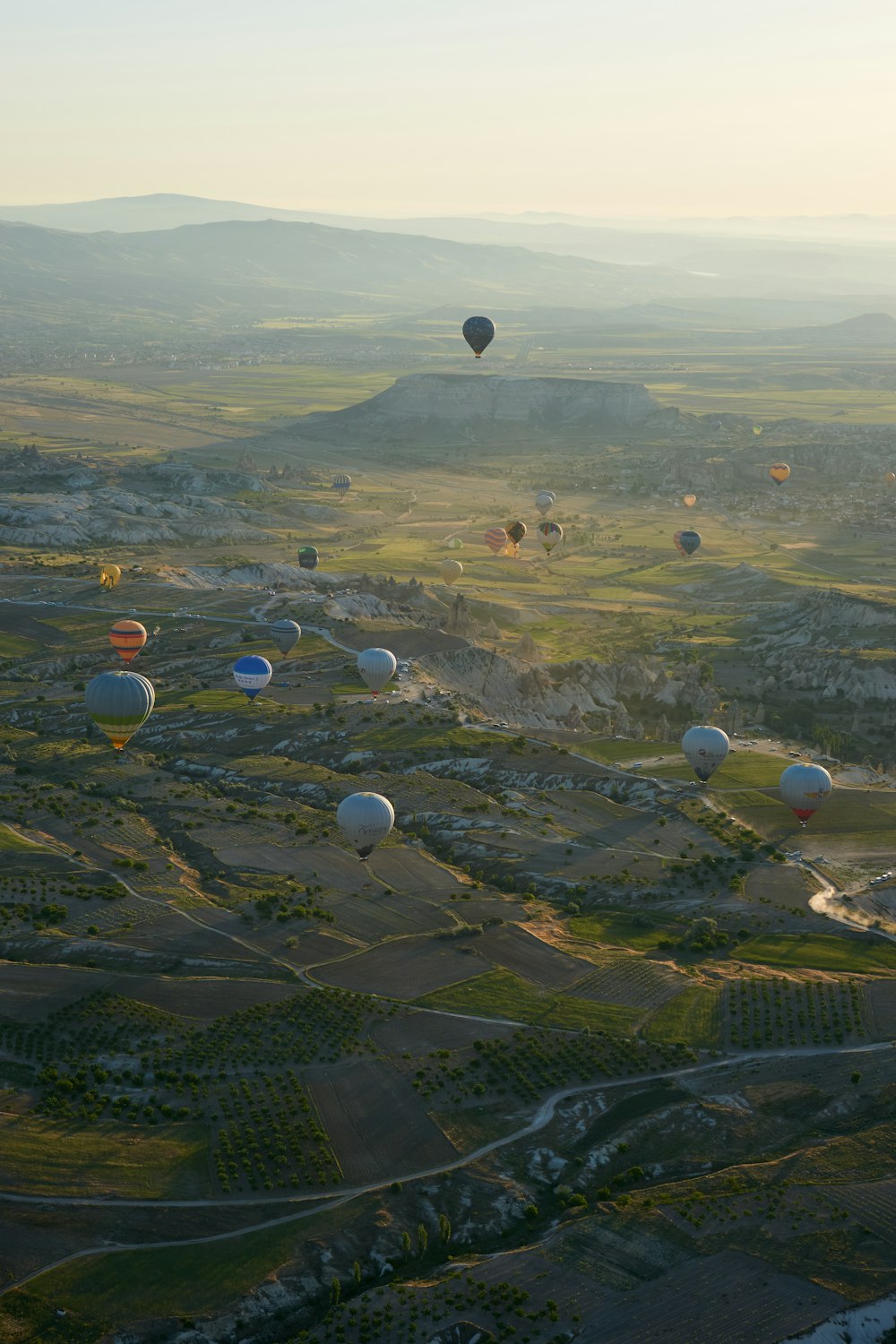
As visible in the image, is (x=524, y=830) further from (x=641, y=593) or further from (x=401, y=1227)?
(x=641, y=593)

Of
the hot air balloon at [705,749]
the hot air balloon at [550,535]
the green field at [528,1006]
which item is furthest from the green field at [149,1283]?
the hot air balloon at [550,535]

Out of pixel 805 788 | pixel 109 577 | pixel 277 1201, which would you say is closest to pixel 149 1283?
pixel 277 1201

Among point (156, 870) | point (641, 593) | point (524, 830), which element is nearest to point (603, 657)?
point (641, 593)

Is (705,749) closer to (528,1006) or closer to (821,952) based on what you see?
(821,952)

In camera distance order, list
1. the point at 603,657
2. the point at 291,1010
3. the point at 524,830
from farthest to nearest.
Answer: the point at 603,657 → the point at 524,830 → the point at 291,1010

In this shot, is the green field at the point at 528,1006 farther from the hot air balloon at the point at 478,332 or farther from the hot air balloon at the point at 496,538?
the hot air balloon at the point at 496,538

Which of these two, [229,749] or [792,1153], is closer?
[792,1153]
